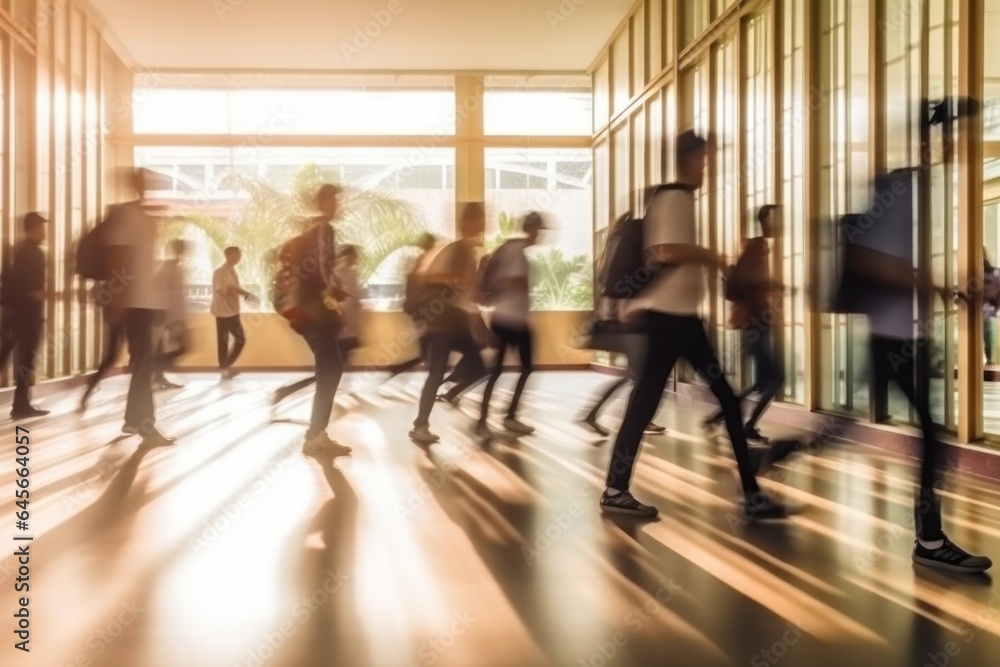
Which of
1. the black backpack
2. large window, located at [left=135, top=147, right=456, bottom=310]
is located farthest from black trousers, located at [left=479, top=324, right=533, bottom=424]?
large window, located at [left=135, top=147, right=456, bottom=310]

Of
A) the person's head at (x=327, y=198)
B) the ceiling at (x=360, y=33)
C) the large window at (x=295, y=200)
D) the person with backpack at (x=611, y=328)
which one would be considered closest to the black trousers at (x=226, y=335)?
the large window at (x=295, y=200)

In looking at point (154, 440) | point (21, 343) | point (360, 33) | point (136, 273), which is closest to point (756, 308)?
point (136, 273)

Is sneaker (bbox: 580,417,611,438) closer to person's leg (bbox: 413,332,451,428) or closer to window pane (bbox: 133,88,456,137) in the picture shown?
person's leg (bbox: 413,332,451,428)

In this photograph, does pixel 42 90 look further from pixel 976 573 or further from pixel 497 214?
pixel 976 573

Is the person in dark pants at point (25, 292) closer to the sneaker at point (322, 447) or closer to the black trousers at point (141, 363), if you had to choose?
the black trousers at point (141, 363)

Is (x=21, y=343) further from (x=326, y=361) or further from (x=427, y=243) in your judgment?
(x=427, y=243)

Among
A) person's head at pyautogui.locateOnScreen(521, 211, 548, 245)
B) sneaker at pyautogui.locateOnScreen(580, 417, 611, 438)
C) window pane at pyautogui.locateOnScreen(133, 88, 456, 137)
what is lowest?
sneaker at pyautogui.locateOnScreen(580, 417, 611, 438)

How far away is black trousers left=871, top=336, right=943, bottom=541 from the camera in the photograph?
2.97 meters

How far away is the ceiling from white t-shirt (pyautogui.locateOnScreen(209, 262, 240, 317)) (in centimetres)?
344

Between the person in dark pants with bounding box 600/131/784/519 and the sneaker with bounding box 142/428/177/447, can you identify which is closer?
the person in dark pants with bounding box 600/131/784/519

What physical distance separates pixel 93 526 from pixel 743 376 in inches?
236

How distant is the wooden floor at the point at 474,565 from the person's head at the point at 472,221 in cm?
146

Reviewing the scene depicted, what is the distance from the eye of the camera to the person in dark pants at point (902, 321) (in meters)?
2.96

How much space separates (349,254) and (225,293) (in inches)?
138
